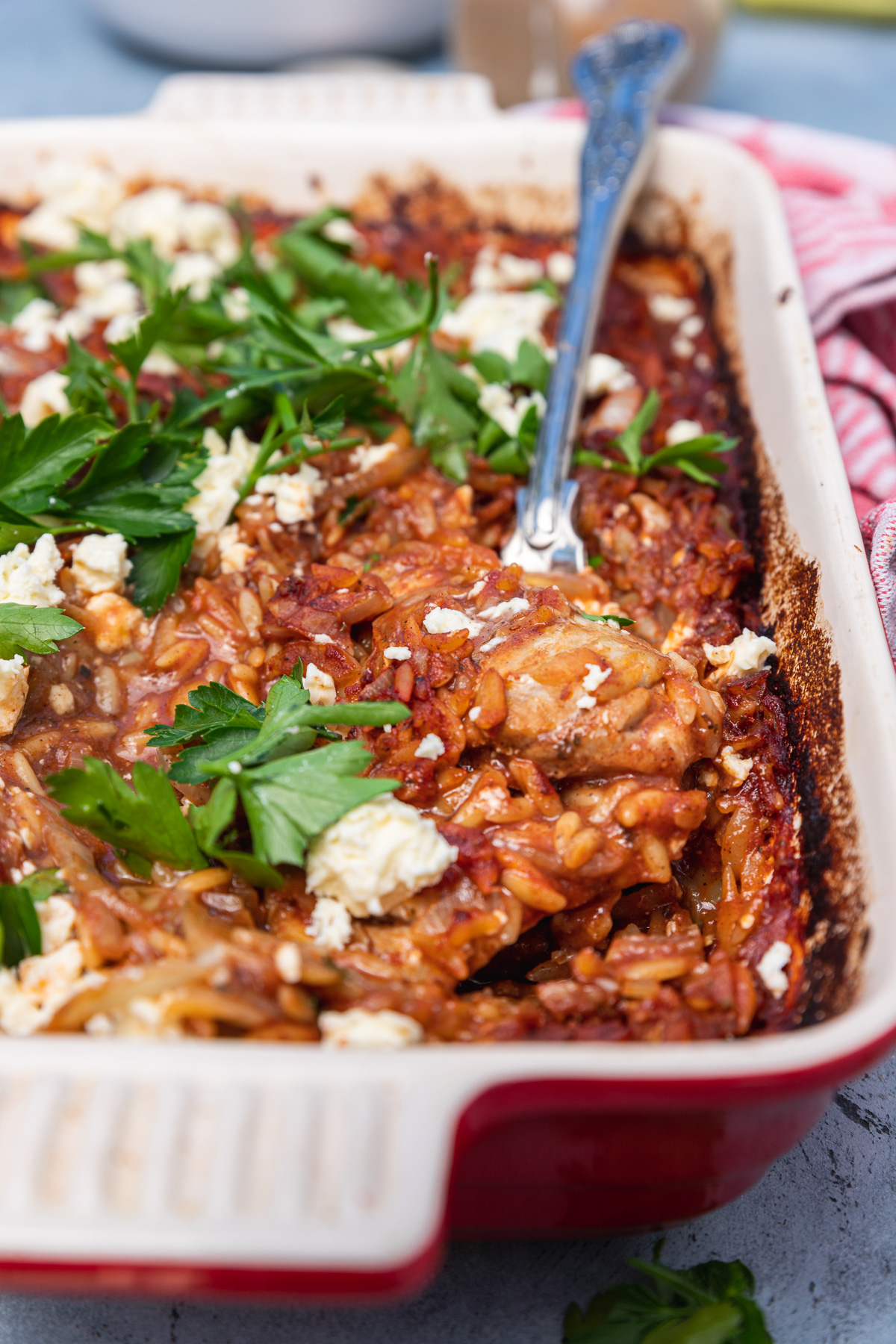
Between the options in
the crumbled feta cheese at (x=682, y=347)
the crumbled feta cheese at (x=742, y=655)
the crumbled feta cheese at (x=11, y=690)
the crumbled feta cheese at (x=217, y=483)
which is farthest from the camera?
the crumbled feta cheese at (x=682, y=347)

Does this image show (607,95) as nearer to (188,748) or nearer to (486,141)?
(486,141)

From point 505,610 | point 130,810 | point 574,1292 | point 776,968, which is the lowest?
point 574,1292

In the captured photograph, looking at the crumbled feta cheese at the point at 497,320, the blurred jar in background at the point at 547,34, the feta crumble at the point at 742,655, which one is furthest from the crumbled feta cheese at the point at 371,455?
the blurred jar in background at the point at 547,34

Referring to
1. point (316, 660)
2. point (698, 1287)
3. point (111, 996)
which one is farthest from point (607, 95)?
point (698, 1287)

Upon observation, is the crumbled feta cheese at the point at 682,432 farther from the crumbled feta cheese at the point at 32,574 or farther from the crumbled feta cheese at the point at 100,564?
the crumbled feta cheese at the point at 32,574

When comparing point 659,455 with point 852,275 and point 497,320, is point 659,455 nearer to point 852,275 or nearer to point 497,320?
point 497,320

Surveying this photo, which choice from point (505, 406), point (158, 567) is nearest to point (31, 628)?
point (158, 567)
